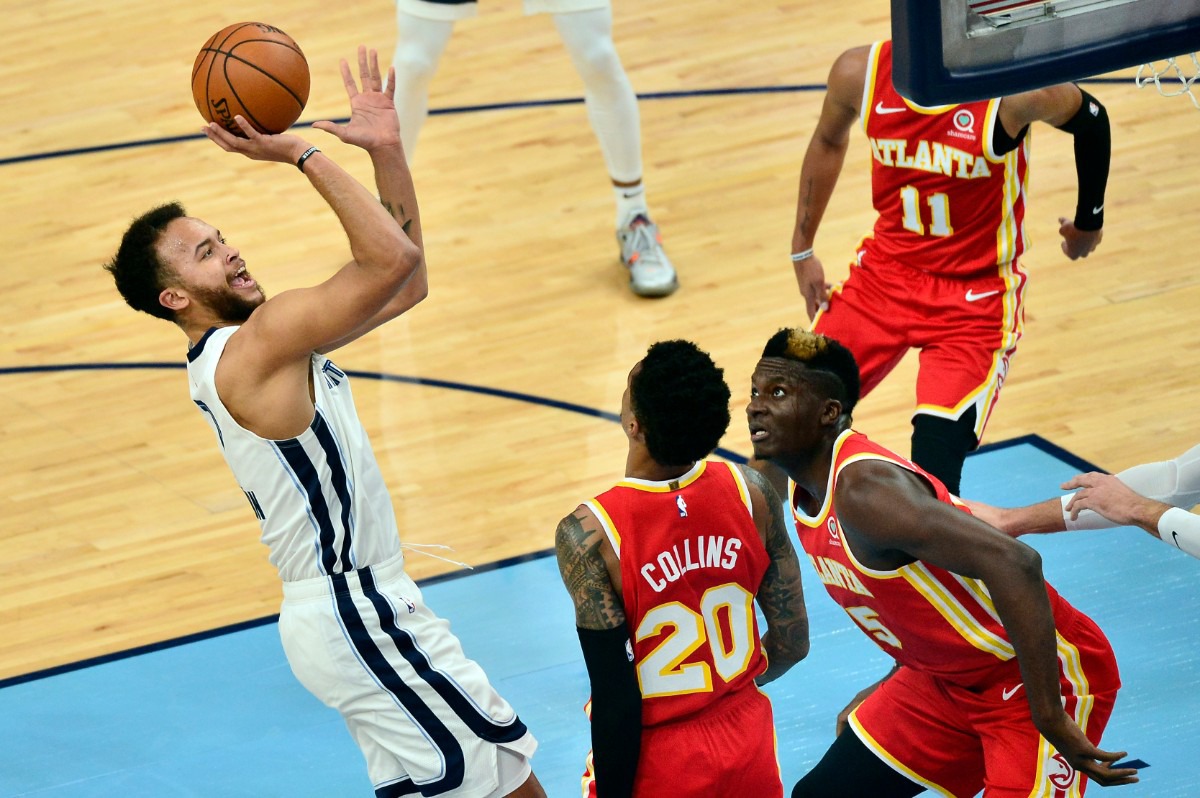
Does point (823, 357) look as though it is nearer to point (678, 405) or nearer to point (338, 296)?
point (678, 405)

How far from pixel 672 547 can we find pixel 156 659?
2.86m

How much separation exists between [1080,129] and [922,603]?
208cm

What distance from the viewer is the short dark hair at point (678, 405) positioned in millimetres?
3322

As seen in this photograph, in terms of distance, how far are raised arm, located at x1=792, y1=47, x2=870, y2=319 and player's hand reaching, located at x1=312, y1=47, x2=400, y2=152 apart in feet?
5.89

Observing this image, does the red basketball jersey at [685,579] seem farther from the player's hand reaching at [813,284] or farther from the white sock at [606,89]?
the white sock at [606,89]

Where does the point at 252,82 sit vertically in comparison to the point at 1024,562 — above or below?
above

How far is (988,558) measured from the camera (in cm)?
337

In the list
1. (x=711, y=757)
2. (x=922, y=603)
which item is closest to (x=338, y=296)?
(x=711, y=757)

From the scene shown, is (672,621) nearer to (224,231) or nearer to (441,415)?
(441,415)

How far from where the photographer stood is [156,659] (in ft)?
18.4

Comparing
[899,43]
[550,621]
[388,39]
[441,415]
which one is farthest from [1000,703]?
[388,39]

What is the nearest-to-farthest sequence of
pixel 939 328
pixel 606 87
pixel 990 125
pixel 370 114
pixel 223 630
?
pixel 370 114
pixel 990 125
pixel 939 328
pixel 223 630
pixel 606 87

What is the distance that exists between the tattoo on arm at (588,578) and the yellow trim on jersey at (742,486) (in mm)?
329

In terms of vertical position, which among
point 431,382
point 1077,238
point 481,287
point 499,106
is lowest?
point 431,382
